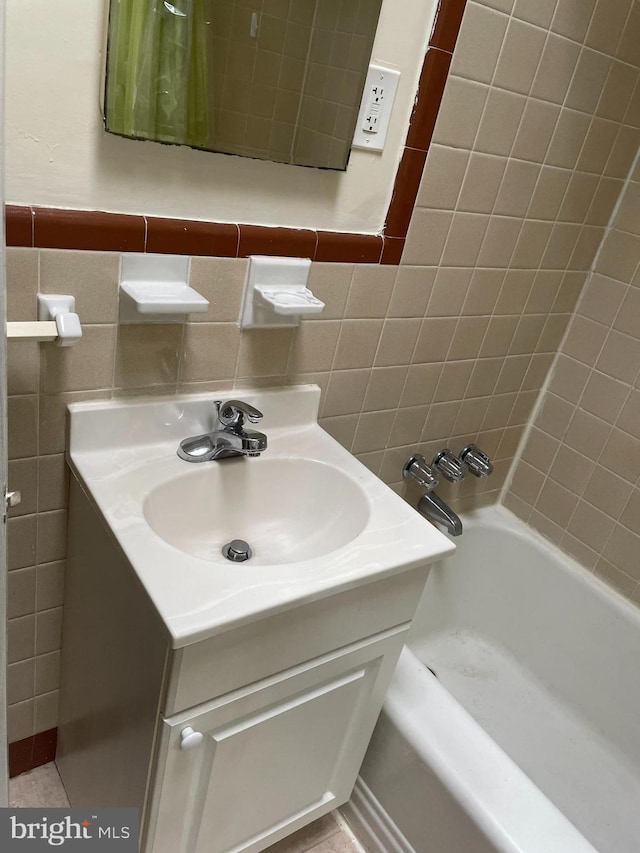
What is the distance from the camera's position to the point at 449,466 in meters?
1.63

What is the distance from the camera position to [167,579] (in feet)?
2.73

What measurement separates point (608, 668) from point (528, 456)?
1.94 feet

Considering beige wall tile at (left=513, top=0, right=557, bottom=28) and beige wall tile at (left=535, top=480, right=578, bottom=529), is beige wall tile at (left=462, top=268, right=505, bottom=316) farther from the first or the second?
beige wall tile at (left=535, top=480, right=578, bottom=529)

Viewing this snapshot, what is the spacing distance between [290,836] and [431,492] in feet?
2.76

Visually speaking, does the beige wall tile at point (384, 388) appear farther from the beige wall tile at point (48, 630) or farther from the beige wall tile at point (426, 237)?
the beige wall tile at point (48, 630)

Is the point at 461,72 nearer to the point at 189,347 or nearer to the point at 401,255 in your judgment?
the point at 401,255

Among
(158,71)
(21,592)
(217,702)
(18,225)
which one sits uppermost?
(158,71)

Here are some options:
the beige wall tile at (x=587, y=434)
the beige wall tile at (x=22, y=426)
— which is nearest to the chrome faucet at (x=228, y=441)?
the beige wall tile at (x=22, y=426)

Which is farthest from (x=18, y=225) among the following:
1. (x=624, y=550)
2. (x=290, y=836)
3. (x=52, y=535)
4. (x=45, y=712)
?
(x=624, y=550)

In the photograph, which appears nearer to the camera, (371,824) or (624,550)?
(371,824)

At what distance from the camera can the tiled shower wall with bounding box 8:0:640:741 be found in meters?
1.03

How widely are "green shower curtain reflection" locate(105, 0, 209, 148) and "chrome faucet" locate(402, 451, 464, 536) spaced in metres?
0.94

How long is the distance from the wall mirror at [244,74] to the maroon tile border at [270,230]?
0.39 ft

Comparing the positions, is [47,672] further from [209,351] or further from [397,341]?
[397,341]
